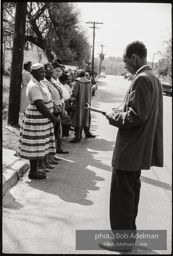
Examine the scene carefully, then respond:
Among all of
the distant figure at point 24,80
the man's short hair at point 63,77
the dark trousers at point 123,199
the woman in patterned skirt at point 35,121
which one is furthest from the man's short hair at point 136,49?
the distant figure at point 24,80

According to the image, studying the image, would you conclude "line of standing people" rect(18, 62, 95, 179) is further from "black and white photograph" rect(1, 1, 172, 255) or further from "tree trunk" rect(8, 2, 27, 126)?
"tree trunk" rect(8, 2, 27, 126)

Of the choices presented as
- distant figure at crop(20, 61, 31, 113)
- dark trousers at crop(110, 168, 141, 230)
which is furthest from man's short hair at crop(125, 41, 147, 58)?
distant figure at crop(20, 61, 31, 113)

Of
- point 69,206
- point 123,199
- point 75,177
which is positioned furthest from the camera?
point 75,177

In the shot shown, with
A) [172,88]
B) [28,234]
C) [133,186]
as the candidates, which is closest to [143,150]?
[133,186]

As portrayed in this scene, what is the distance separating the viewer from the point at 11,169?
5.45 m

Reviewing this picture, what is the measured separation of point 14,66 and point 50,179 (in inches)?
130

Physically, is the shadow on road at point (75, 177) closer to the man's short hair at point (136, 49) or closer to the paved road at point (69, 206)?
the paved road at point (69, 206)

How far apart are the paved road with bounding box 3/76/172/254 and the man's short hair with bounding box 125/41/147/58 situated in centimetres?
47

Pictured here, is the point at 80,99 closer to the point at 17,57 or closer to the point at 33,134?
the point at 17,57

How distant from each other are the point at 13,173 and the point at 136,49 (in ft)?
9.30

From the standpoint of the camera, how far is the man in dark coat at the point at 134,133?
3.07 metres

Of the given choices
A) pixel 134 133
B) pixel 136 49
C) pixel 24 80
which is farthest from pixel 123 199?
pixel 24 80

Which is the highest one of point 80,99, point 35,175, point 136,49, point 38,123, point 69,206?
point 136,49

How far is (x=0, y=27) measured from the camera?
8.99 ft
